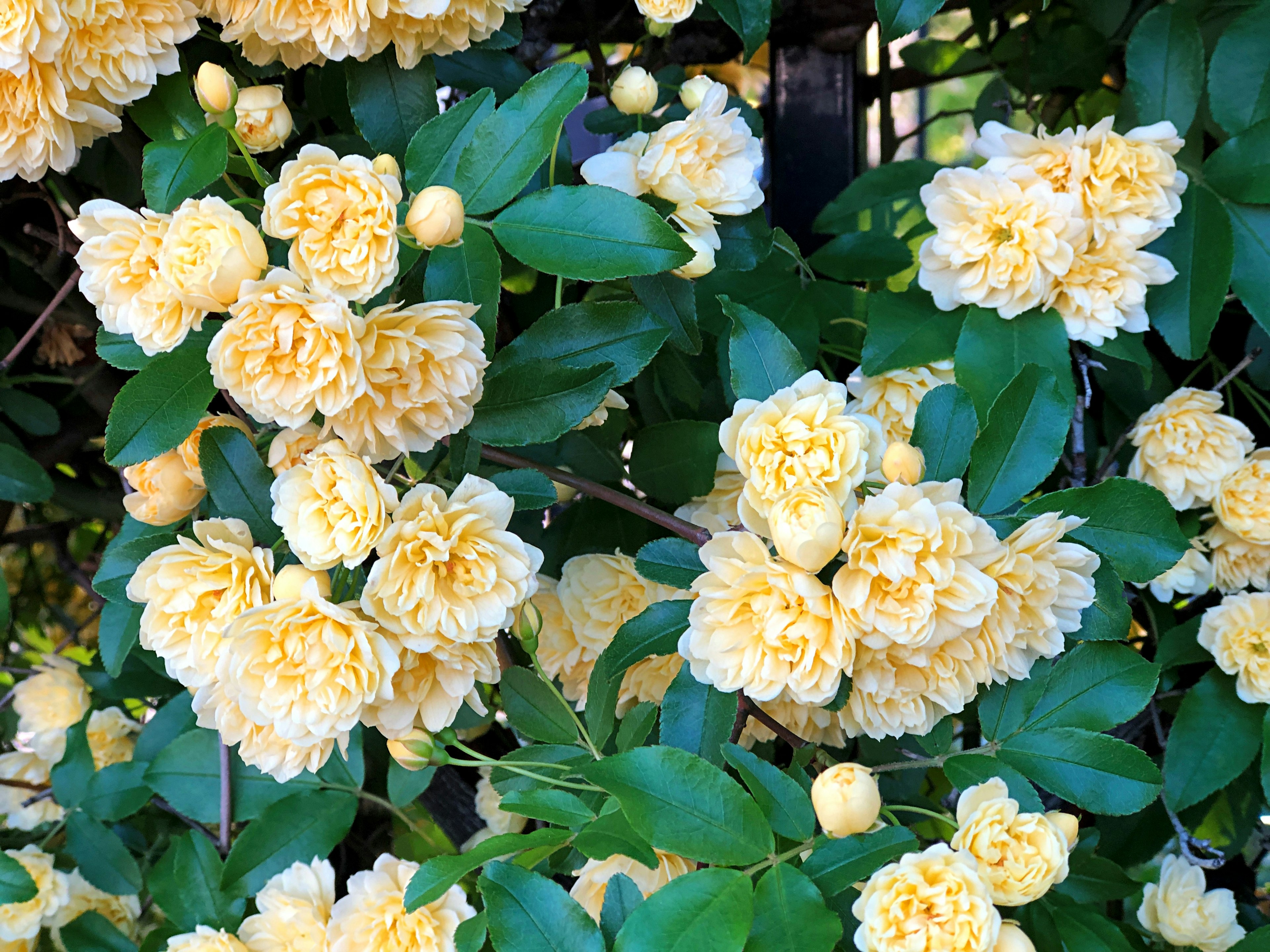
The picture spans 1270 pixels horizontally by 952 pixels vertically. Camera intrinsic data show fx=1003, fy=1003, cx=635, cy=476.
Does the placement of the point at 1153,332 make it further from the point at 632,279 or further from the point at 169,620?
the point at 169,620

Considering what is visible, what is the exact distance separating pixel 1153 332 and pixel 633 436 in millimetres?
628

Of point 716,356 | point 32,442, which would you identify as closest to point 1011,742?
point 716,356

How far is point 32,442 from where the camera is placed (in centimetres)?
123

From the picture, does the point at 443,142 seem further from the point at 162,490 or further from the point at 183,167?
the point at 162,490

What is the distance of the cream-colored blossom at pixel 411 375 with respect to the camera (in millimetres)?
594

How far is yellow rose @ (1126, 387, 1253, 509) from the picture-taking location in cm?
98

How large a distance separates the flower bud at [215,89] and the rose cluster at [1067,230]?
57cm

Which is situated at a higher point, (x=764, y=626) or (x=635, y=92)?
(x=635, y=92)

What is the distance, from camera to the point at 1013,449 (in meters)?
0.71

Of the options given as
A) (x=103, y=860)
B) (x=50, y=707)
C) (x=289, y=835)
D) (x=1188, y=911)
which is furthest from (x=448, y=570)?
(x=50, y=707)

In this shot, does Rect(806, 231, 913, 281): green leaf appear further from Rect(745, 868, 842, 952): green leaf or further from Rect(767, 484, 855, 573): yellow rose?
Rect(745, 868, 842, 952): green leaf

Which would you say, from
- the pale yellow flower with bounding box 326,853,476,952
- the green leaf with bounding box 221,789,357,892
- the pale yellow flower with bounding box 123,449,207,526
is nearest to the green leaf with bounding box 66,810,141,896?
the green leaf with bounding box 221,789,357,892

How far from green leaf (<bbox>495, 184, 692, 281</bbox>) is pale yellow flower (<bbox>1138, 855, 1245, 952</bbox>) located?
79 cm

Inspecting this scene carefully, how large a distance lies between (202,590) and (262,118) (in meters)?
0.36
